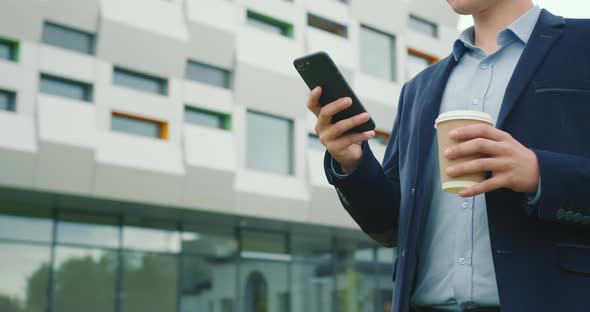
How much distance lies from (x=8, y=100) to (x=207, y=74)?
4.67m

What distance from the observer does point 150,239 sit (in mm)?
15711

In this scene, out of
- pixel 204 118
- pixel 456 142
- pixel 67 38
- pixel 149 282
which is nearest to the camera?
pixel 456 142

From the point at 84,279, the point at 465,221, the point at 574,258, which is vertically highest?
the point at 84,279

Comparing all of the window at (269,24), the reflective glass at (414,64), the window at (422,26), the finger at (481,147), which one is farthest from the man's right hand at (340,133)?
the window at (422,26)

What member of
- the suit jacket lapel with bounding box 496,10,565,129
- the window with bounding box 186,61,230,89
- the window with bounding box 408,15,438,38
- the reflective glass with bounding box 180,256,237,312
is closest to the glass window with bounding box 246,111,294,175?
the window with bounding box 186,61,230,89

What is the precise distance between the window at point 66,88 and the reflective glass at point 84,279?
328cm

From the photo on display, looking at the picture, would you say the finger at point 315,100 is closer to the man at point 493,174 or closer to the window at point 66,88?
the man at point 493,174

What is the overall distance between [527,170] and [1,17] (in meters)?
12.7

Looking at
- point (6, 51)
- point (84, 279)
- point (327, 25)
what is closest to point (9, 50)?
point (6, 51)

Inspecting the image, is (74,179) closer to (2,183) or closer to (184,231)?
(2,183)

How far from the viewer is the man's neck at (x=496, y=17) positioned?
2.02m

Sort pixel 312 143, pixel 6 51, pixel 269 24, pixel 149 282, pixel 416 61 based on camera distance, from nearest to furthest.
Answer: pixel 6 51 → pixel 149 282 → pixel 269 24 → pixel 312 143 → pixel 416 61

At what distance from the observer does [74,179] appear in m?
12.8

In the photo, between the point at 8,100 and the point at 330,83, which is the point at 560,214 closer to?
the point at 330,83
